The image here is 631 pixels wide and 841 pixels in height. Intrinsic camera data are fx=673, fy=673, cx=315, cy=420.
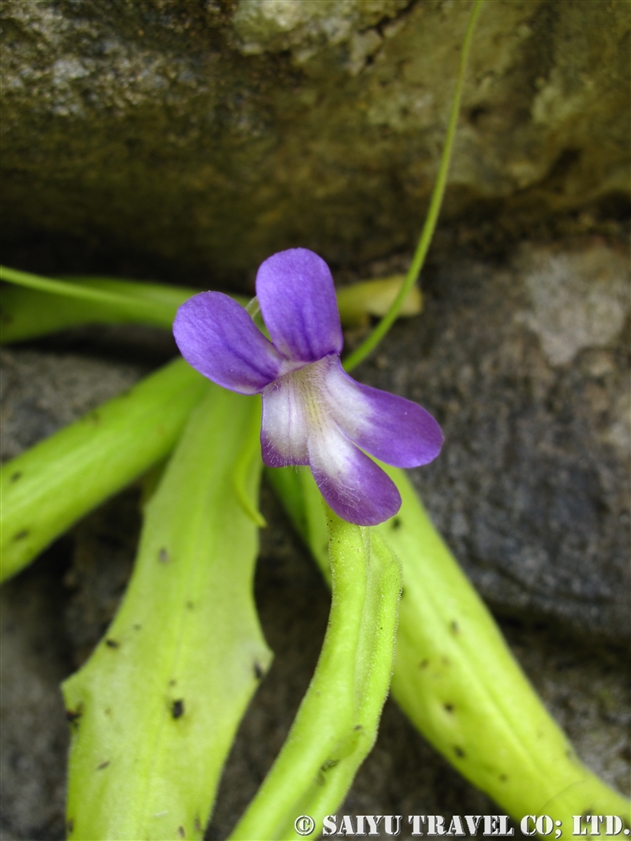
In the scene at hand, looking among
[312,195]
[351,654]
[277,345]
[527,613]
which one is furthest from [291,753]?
[312,195]

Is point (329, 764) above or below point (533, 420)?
below

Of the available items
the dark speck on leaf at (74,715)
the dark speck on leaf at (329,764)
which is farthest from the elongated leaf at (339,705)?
the dark speck on leaf at (74,715)

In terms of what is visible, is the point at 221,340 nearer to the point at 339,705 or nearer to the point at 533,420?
the point at 339,705

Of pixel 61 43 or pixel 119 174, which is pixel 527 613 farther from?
pixel 61 43

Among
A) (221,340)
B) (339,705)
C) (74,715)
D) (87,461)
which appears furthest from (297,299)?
(74,715)

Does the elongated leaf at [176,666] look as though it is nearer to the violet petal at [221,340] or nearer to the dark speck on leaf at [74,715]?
the dark speck on leaf at [74,715]

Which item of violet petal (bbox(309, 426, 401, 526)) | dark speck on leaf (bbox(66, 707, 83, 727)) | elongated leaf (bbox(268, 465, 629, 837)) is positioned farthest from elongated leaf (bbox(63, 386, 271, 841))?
violet petal (bbox(309, 426, 401, 526))
